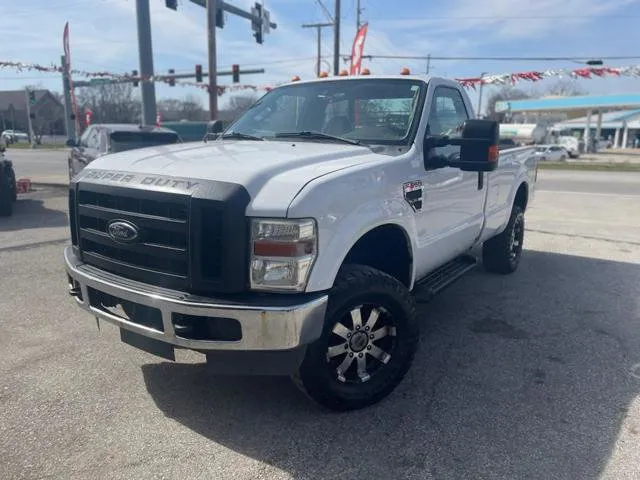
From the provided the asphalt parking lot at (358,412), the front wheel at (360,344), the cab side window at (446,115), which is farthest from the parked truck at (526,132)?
the front wheel at (360,344)

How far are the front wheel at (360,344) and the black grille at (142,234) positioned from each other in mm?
840

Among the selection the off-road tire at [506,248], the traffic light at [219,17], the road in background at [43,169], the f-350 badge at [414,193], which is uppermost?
the traffic light at [219,17]

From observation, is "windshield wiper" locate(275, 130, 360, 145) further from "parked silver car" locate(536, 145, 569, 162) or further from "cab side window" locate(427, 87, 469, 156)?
"parked silver car" locate(536, 145, 569, 162)

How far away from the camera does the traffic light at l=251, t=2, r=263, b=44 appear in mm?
20859

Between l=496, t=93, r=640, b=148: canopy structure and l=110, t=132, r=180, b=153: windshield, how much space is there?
4516cm

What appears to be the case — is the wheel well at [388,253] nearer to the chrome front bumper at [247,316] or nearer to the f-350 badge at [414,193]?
the f-350 badge at [414,193]

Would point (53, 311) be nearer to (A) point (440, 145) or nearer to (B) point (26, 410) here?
(B) point (26, 410)

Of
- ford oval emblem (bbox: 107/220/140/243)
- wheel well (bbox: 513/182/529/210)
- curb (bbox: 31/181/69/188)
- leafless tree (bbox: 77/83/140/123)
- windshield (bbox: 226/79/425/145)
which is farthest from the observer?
leafless tree (bbox: 77/83/140/123)

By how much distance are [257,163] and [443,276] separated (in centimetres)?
210

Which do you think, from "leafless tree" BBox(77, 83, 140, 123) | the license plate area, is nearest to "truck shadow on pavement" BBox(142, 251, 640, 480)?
the license plate area

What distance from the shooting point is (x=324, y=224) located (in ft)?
9.00

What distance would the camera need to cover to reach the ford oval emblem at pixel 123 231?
9.52ft

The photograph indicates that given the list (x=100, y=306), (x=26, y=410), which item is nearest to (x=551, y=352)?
(x=100, y=306)

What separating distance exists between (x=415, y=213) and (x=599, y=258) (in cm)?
478
